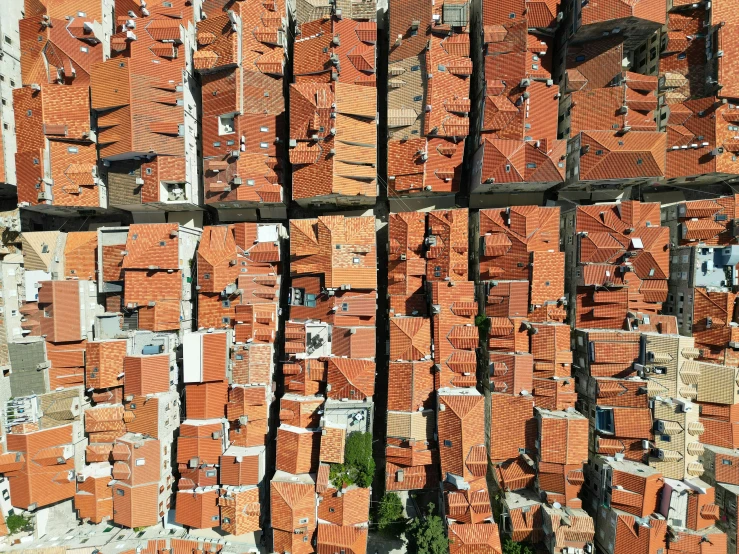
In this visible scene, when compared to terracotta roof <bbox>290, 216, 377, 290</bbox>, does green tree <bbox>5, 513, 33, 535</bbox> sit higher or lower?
lower

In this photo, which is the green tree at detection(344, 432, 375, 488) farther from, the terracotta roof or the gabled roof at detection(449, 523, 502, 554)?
the terracotta roof

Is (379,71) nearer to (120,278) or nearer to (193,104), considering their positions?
(193,104)

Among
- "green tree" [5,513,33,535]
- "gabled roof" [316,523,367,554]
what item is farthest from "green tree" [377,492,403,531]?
"green tree" [5,513,33,535]

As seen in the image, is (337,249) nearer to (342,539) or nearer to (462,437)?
(462,437)

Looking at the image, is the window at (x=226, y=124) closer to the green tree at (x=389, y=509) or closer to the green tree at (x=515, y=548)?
the green tree at (x=389, y=509)

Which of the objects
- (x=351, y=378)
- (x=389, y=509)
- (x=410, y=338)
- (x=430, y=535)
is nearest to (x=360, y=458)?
(x=389, y=509)

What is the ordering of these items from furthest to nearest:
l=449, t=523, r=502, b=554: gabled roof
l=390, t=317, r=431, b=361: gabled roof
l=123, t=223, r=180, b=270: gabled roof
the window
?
the window → l=123, t=223, r=180, b=270: gabled roof → l=390, t=317, r=431, b=361: gabled roof → l=449, t=523, r=502, b=554: gabled roof
